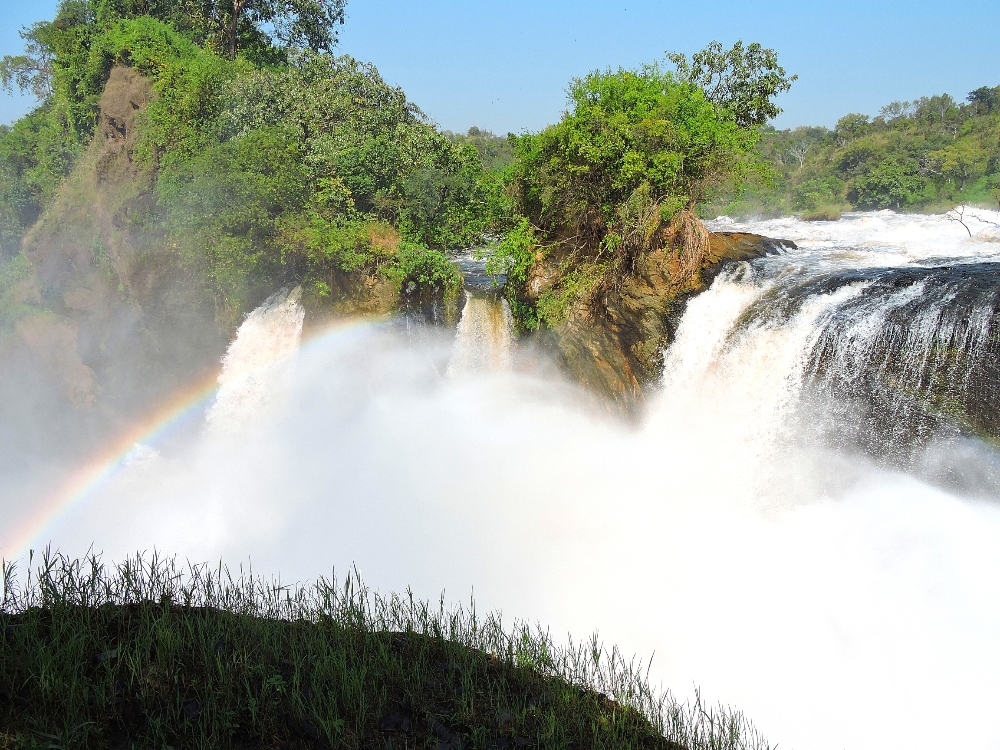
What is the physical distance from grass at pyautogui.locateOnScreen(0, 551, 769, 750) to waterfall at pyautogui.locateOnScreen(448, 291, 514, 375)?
994 centimetres

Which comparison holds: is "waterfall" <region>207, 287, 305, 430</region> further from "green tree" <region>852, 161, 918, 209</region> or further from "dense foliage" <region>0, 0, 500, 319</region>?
"green tree" <region>852, 161, 918, 209</region>

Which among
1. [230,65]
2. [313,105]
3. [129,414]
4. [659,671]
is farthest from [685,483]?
[230,65]

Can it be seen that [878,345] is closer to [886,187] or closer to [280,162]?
[280,162]

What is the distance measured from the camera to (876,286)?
34.6 feet

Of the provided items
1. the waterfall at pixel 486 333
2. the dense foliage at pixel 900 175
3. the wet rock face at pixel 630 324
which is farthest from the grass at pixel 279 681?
the dense foliage at pixel 900 175

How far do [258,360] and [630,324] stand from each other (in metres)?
9.31

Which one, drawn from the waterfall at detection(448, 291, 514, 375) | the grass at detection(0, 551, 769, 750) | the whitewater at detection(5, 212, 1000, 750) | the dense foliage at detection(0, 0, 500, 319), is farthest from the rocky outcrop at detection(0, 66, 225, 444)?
the grass at detection(0, 551, 769, 750)

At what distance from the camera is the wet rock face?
41.5 ft

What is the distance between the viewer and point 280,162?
53.2 ft

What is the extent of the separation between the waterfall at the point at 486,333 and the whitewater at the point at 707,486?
0.05m

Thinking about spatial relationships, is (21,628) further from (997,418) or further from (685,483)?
(997,418)

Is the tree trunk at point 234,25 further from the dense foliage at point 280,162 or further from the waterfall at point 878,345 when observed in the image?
the waterfall at point 878,345

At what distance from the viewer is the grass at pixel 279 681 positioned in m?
3.57

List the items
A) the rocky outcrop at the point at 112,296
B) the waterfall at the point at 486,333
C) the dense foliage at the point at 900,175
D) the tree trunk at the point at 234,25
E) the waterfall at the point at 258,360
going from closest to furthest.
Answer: the waterfall at the point at 486,333
the waterfall at the point at 258,360
the rocky outcrop at the point at 112,296
the tree trunk at the point at 234,25
the dense foliage at the point at 900,175
